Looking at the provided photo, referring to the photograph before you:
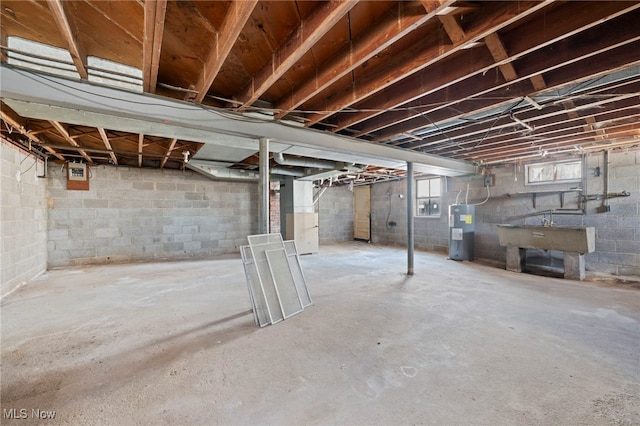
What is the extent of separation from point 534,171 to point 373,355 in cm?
562

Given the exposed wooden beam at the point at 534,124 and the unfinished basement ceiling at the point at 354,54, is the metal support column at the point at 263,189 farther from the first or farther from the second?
the exposed wooden beam at the point at 534,124

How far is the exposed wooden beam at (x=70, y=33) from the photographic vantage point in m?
1.40

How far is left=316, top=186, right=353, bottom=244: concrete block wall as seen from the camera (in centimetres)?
932

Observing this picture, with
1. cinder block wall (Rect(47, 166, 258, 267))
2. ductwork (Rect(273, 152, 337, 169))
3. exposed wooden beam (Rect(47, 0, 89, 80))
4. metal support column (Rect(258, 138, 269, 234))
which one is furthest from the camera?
cinder block wall (Rect(47, 166, 258, 267))

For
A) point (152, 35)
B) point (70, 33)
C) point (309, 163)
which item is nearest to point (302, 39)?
point (152, 35)

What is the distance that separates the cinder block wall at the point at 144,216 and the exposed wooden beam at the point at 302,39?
201 inches

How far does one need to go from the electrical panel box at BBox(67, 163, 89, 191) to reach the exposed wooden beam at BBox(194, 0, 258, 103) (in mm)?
5007

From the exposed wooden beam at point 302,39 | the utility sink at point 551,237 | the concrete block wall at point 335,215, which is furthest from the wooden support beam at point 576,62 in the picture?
the concrete block wall at point 335,215

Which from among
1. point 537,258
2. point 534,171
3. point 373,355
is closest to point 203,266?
point 373,355

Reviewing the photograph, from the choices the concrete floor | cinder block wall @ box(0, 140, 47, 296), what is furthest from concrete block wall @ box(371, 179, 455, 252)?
cinder block wall @ box(0, 140, 47, 296)

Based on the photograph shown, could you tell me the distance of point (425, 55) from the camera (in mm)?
1979

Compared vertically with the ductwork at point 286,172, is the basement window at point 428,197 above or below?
below

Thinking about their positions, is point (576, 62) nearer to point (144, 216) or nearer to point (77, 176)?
point (144, 216)

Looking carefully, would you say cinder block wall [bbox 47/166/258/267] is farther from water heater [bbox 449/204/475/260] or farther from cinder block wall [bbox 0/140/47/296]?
water heater [bbox 449/204/475/260]
